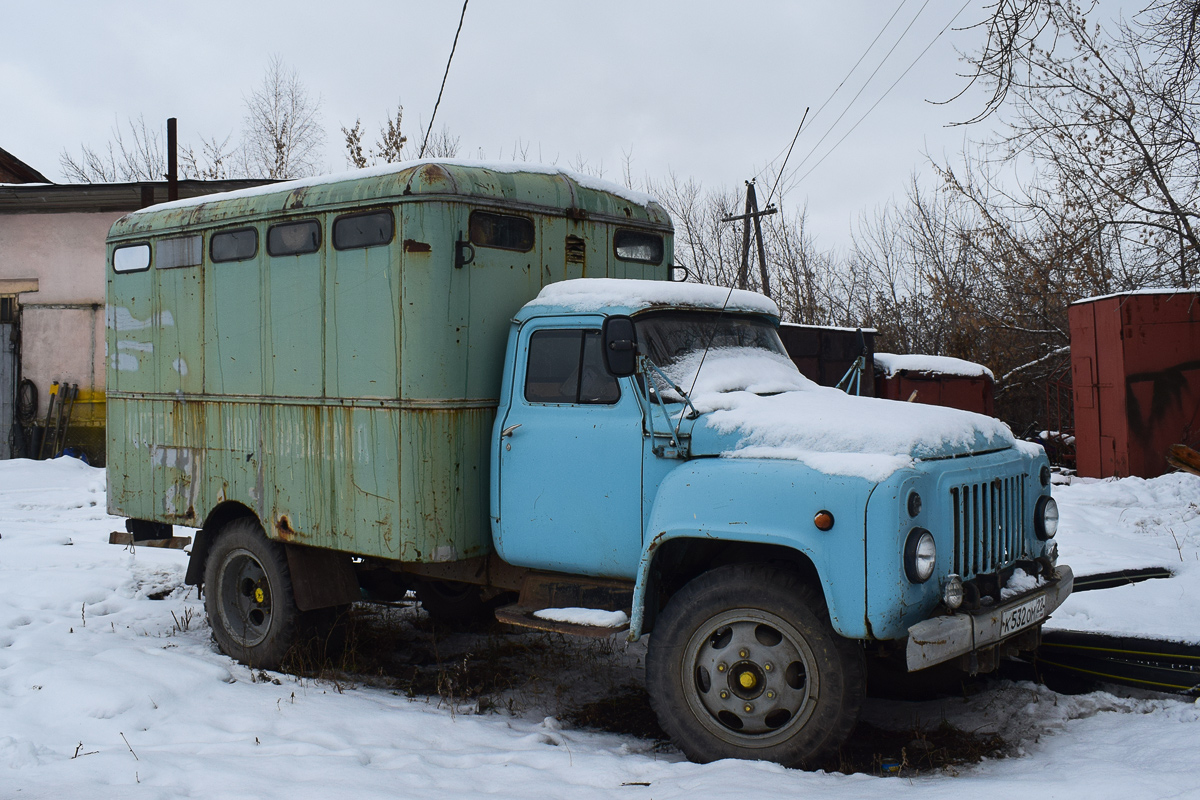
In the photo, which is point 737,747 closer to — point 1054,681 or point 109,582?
point 1054,681

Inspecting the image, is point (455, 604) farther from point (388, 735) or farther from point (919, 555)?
point (919, 555)

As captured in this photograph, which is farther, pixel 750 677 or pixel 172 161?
pixel 172 161

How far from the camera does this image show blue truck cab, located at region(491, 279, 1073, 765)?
396 centimetres

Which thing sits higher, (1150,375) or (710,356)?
(1150,375)

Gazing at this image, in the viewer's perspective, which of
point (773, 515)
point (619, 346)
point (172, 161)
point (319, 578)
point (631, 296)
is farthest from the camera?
point (172, 161)

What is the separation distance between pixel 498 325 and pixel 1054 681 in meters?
3.83

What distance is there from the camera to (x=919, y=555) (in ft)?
12.8

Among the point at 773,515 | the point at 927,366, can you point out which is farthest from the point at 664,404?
the point at 927,366

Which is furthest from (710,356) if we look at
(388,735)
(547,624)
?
(388,735)

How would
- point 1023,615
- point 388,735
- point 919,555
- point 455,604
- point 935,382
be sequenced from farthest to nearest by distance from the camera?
point 935,382
point 455,604
point 388,735
point 1023,615
point 919,555

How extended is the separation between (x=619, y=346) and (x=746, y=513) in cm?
105

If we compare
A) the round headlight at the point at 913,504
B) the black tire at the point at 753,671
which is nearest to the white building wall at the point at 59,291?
the black tire at the point at 753,671

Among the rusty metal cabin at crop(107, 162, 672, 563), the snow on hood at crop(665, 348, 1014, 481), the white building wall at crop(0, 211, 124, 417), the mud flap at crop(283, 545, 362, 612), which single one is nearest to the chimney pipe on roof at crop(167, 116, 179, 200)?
the white building wall at crop(0, 211, 124, 417)

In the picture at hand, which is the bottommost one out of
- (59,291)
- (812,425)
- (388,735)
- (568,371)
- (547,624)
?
(388,735)
